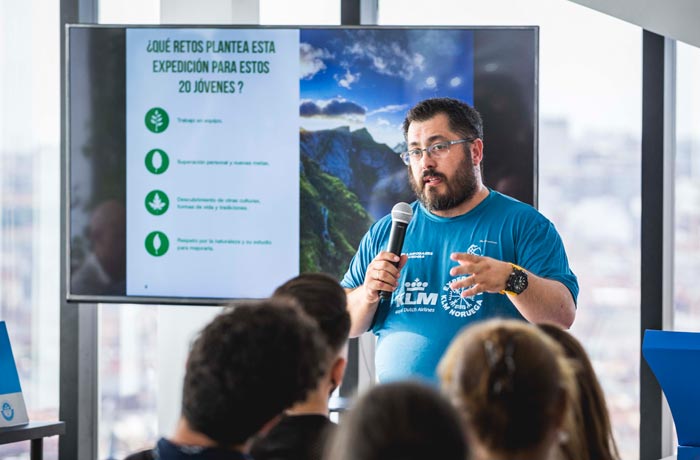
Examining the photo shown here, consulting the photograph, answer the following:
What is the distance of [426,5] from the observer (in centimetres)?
427

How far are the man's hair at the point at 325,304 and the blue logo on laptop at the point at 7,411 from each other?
1774mm

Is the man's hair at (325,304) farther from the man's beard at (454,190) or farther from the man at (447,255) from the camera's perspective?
the man's beard at (454,190)

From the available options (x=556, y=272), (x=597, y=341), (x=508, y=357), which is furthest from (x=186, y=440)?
(x=597, y=341)

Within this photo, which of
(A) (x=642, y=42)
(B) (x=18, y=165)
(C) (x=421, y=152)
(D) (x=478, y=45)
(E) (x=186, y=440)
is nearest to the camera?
(E) (x=186, y=440)

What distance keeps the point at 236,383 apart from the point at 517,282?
5.01 feet

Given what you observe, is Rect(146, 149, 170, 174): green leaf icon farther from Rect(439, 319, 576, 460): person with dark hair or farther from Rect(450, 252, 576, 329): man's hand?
Rect(439, 319, 576, 460): person with dark hair

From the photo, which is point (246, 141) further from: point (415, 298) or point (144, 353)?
point (144, 353)

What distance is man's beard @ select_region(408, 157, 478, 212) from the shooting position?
3.20 m

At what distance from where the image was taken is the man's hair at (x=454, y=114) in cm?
327

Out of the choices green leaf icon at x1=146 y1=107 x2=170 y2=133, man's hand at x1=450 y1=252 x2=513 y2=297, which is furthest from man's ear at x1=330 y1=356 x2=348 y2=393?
green leaf icon at x1=146 y1=107 x2=170 y2=133

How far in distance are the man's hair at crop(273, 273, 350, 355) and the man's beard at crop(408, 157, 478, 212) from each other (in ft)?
3.63

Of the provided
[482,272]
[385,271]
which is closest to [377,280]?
[385,271]

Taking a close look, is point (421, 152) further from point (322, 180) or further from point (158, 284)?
point (158, 284)

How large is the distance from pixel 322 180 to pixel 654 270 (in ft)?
5.31
